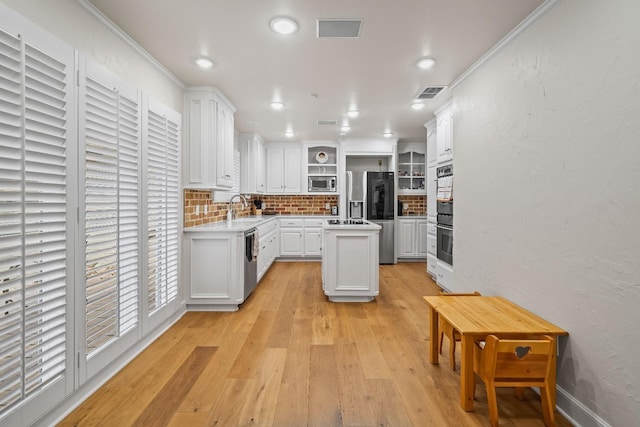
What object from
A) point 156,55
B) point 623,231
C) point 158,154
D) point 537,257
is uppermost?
point 156,55

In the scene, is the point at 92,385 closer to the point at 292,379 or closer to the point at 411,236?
the point at 292,379

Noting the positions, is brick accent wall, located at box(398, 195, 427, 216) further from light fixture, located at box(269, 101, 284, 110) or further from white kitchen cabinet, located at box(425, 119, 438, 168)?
light fixture, located at box(269, 101, 284, 110)

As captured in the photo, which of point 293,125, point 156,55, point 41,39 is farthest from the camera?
point 293,125

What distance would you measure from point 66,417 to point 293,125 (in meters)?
4.45

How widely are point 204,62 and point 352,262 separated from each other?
8.49 ft

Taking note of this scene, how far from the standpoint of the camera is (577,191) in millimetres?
1759

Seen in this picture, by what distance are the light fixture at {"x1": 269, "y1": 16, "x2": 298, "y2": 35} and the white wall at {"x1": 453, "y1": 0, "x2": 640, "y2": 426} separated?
161 centimetres

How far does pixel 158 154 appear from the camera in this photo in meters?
2.87

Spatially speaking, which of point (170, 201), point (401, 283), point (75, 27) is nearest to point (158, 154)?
point (170, 201)

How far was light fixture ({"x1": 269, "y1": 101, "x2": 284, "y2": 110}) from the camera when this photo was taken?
4070 millimetres

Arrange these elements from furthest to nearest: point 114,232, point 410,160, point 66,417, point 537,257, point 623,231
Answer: point 410,160 < point 114,232 < point 537,257 < point 66,417 < point 623,231

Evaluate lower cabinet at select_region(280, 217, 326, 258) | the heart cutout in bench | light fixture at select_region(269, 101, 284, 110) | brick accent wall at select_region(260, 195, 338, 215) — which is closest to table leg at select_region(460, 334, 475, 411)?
the heart cutout in bench

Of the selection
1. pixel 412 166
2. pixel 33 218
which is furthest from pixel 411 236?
pixel 33 218

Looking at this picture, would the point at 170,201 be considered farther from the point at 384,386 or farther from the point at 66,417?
the point at 384,386
